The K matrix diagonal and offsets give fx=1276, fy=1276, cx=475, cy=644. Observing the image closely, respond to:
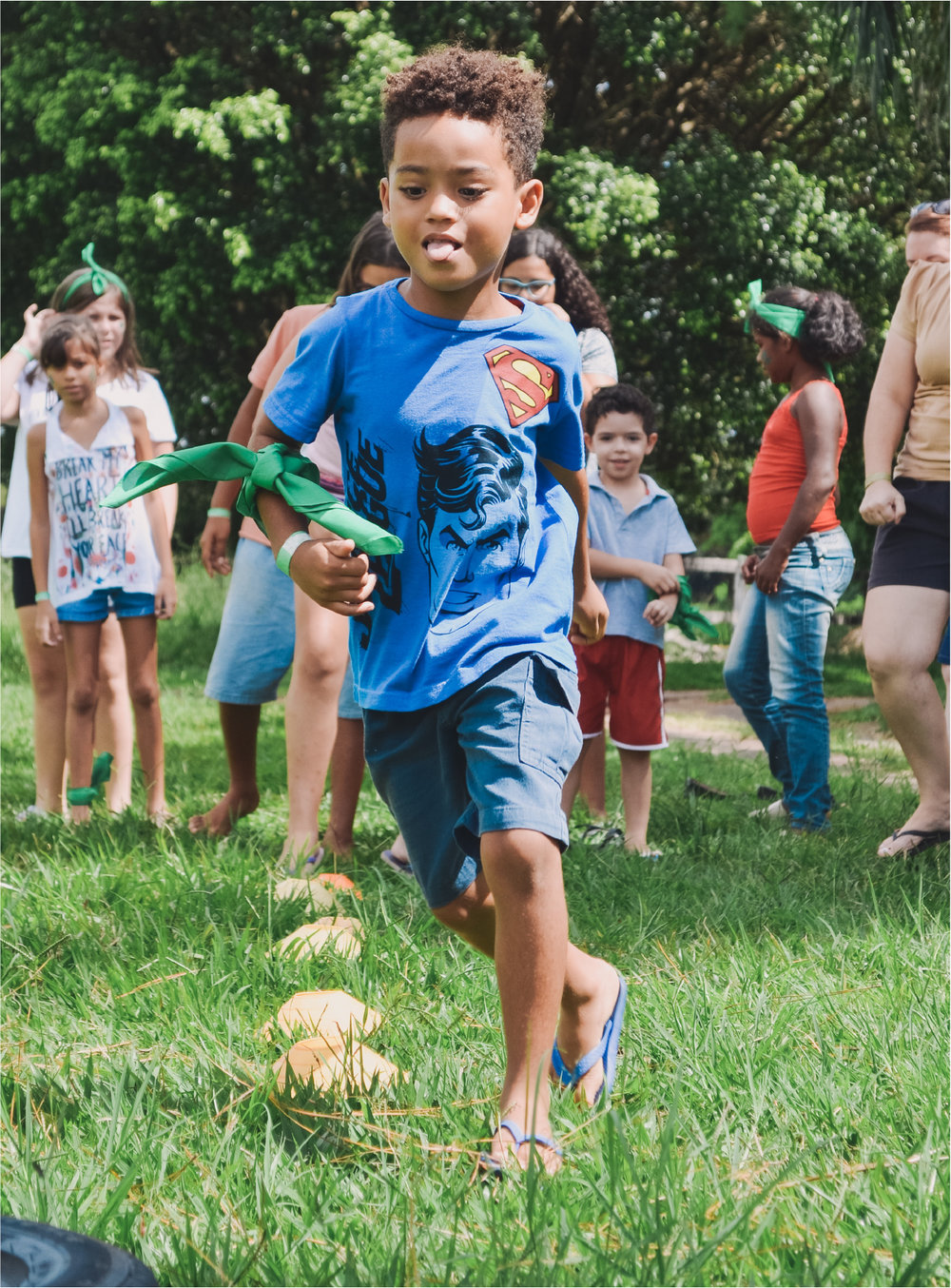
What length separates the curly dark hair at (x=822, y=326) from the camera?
5.11 meters

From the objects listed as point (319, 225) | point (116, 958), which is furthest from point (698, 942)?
point (319, 225)

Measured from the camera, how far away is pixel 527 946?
2.08 metres

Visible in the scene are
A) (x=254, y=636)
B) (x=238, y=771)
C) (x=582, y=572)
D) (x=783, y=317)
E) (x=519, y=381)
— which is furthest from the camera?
(x=783, y=317)

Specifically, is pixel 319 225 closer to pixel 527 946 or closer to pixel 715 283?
pixel 715 283

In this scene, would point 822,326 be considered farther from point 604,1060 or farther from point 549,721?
point 604,1060

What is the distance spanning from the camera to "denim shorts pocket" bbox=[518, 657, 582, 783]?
215cm

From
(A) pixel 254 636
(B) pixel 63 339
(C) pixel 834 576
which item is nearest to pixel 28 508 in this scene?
(B) pixel 63 339

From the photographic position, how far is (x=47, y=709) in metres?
5.32

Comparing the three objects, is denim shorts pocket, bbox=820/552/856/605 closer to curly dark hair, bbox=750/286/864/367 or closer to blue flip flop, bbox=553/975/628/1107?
curly dark hair, bbox=750/286/864/367

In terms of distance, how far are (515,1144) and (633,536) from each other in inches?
125

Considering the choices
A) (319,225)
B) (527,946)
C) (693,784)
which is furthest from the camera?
(319,225)

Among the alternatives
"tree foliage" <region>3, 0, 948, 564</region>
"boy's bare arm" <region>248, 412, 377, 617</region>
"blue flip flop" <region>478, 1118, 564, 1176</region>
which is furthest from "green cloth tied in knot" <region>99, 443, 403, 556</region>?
"tree foliage" <region>3, 0, 948, 564</region>

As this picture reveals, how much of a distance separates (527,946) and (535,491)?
822mm

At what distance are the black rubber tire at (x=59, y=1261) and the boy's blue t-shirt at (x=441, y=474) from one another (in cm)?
99
